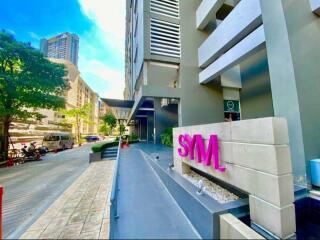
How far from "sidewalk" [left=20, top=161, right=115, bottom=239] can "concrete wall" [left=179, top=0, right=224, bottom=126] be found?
705cm

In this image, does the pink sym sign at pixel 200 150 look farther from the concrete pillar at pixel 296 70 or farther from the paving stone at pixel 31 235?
the paving stone at pixel 31 235

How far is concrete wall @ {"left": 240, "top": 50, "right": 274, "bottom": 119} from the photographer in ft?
30.1

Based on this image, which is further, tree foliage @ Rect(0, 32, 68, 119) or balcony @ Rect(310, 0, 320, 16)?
tree foliage @ Rect(0, 32, 68, 119)

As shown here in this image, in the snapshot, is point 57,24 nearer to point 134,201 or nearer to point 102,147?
point 102,147

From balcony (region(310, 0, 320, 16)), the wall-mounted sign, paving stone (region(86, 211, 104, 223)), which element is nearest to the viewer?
paving stone (region(86, 211, 104, 223))

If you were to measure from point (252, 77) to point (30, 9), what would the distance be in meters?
20.0

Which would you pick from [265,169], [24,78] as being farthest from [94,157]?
Result: [265,169]

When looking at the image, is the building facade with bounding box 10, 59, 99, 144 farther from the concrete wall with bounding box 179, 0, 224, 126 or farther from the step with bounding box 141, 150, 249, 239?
the step with bounding box 141, 150, 249, 239

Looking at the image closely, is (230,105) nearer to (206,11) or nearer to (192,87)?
(192,87)

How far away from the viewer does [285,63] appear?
4367 millimetres

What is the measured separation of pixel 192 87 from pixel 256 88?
404 centimetres

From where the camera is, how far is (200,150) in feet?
12.4

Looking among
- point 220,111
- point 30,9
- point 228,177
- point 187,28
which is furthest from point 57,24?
point 228,177

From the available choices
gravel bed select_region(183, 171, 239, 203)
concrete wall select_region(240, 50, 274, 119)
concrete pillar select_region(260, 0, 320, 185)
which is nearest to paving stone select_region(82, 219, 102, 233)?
gravel bed select_region(183, 171, 239, 203)
